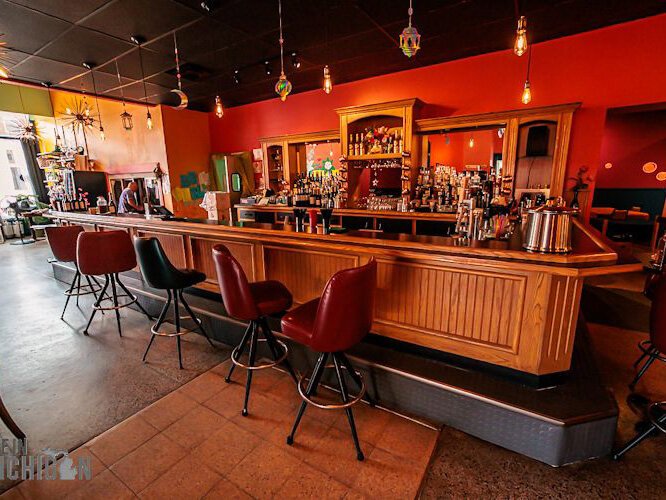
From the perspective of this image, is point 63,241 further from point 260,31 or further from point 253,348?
point 260,31

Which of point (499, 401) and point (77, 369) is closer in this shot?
point (499, 401)

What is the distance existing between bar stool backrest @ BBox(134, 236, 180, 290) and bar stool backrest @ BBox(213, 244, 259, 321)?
2.89 feet

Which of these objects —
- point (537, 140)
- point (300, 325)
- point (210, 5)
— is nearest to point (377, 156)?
point (537, 140)

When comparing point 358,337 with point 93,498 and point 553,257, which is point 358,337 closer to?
point 553,257

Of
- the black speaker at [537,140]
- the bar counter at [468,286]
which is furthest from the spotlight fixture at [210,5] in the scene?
the black speaker at [537,140]

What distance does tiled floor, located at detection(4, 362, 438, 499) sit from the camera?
162 cm

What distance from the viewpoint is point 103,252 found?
10.5 ft

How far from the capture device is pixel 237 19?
3676mm

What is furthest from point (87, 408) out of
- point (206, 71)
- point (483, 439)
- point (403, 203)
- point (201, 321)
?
point (206, 71)

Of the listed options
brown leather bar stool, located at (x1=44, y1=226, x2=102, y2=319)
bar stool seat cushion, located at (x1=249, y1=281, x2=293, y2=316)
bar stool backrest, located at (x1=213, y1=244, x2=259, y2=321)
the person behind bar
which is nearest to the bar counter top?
bar stool seat cushion, located at (x1=249, y1=281, x2=293, y2=316)

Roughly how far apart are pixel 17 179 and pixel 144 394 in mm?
12164

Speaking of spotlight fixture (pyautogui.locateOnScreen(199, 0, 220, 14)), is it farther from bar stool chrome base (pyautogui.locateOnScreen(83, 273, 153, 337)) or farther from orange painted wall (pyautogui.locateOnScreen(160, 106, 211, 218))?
orange painted wall (pyautogui.locateOnScreen(160, 106, 211, 218))

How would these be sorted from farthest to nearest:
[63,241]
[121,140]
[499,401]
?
1. [121,140]
2. [63,241]
3. [499,401]

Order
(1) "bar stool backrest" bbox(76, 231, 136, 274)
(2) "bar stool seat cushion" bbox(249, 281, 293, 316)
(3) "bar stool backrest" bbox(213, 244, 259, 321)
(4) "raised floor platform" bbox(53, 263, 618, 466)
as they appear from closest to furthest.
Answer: (4) "raised floor platform" bbox(53, 263, 618, 466), (3) "bar stool backrest" bbox(213, 244, 259, 321), (2) "bar stool seat cushion" bbox(249, 281, 293, 316), (1) "bar stool backrest" bbox(76, 231, 136, 274)
